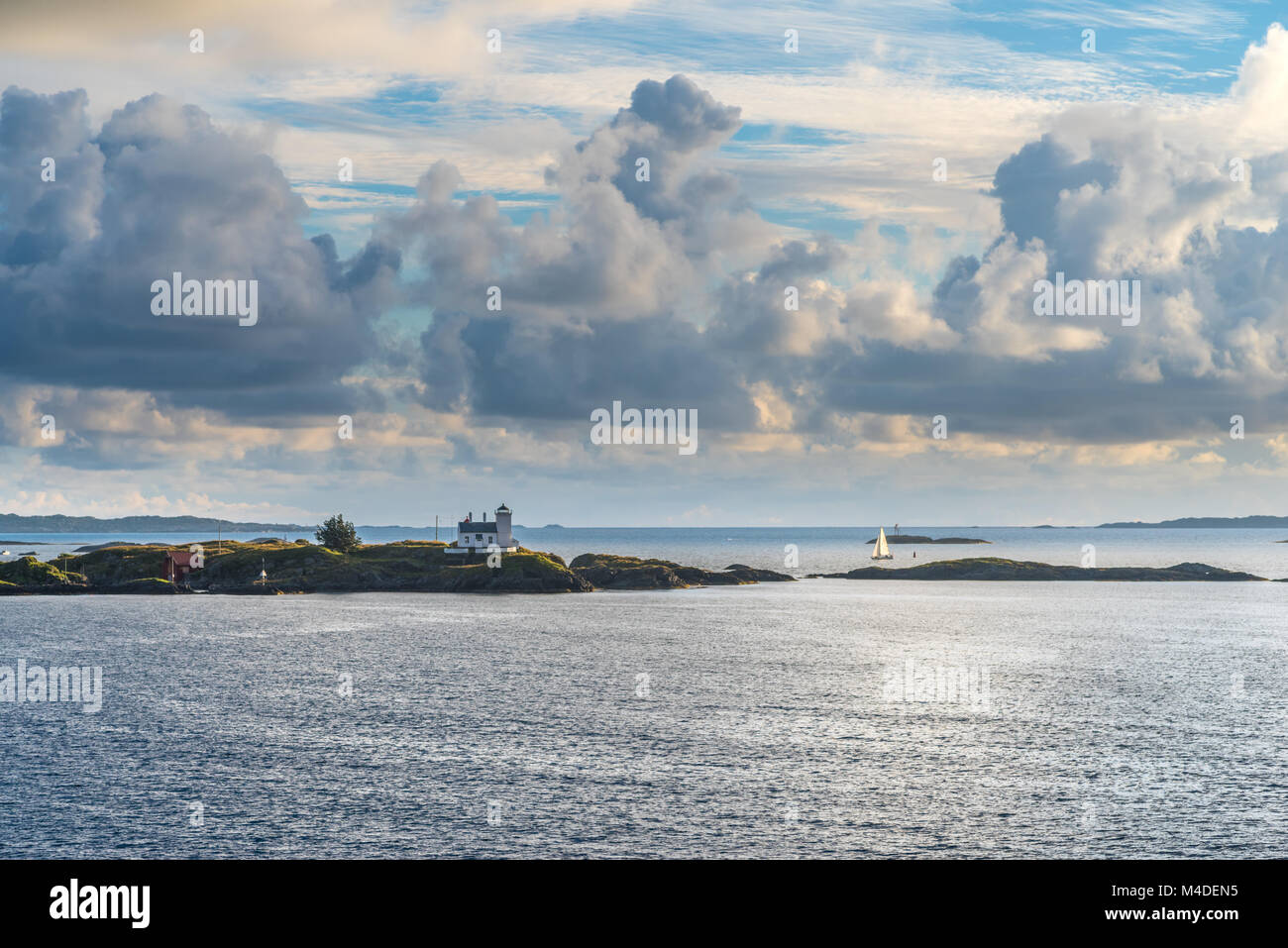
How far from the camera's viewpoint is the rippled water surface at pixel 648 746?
42125 mm

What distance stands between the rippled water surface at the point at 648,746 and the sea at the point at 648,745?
251mm

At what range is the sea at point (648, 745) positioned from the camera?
42.0m

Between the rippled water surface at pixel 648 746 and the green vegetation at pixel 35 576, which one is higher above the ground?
the green vegetation at pixel 35 576

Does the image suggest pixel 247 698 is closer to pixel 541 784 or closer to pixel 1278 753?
pixel 541 784

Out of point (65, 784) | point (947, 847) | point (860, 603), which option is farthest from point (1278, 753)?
point (860, 603)

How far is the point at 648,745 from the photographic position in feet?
194

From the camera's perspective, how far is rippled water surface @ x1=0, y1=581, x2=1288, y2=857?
42.1 meters

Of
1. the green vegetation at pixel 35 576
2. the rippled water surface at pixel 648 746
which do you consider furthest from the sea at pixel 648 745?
the green vegetation at pixel 35 576

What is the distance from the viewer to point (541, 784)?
163 feet

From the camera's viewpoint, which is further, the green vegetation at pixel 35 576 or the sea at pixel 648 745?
the green vegetation at pixel 35 576

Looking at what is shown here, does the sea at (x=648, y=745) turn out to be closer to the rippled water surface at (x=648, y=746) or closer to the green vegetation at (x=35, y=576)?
the rippled water surface at (x=648, y=746)

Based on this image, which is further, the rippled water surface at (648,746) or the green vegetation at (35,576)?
the green vegetation at (35,576)
